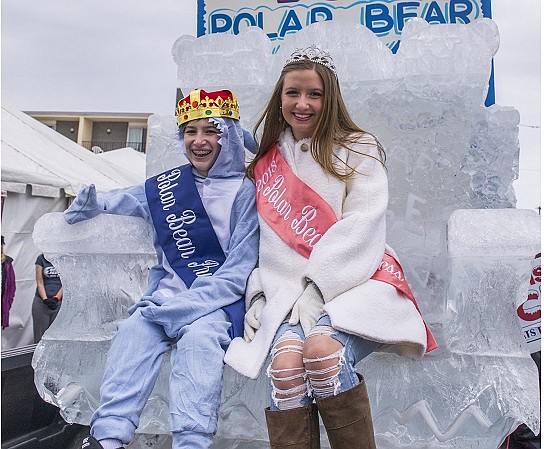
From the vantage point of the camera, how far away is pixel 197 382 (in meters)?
1.37

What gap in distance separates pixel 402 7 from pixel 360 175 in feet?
5.31

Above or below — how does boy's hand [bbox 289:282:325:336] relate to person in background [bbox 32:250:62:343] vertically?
above

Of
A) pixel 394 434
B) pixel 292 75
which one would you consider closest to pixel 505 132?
pixel 292 75

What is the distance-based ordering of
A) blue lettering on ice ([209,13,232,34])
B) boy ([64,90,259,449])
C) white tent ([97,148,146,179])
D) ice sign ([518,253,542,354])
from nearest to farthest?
boy ([64,90,259,449]) < ice sign ([518,253,542,354]) < blue lettering on ice ([209,13,232,34]) < white tent ([97,148,146,179])

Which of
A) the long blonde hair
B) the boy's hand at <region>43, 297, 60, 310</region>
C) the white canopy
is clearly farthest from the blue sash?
the white canopy

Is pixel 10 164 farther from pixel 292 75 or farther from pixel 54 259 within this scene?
pixel 292 75

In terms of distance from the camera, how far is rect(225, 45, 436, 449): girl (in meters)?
1.29

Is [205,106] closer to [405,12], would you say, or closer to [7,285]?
[405,12]

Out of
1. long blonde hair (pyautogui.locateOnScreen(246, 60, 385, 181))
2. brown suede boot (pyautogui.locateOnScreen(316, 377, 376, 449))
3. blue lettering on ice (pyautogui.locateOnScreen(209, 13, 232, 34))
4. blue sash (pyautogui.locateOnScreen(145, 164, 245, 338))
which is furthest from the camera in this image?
blue lettering on ice (pyautogui.locateOnScreen(209, 13, 232, 34))

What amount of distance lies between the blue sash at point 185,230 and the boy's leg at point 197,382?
0.28 m

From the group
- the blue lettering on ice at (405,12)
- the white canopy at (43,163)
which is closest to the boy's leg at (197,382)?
the blue lettering on ice at (405,12)

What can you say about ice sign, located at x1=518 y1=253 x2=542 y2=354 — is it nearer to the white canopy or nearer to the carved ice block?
the carved ice block

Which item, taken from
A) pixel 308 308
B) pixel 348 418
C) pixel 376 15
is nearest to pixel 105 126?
pixel 376 15

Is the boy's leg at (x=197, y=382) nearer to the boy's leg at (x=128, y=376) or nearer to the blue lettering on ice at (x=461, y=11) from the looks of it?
the boy's leg at (x=128, y=376)
